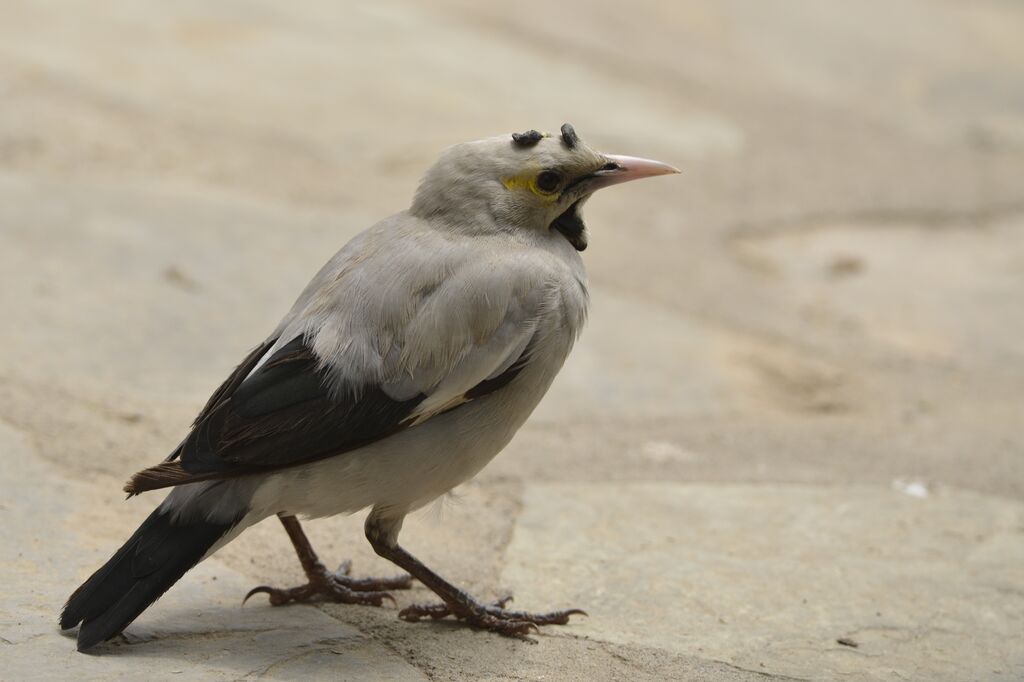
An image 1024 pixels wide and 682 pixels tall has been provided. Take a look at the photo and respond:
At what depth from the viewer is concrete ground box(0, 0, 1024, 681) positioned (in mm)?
3166

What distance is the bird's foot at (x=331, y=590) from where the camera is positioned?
3.25 m

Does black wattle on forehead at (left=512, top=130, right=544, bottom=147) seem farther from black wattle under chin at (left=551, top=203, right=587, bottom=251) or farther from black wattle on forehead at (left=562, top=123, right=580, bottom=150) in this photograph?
black wattle under chin at (left=551, top=203, right=587, bottom=251)

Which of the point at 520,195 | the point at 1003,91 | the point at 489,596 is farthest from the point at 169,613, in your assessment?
the point at 1003,91

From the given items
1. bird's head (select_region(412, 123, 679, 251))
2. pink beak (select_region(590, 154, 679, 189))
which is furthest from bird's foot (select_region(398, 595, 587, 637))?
pink beak (select_region(590, 154, 679, 189))

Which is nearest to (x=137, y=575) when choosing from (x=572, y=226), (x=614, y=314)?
(x=572, y=226)

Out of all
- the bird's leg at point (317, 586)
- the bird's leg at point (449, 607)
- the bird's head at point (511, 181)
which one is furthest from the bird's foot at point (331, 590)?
the bird's head at point (511, 181)

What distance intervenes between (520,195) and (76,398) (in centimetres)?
146

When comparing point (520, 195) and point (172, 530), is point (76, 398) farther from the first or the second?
point (520, 195)

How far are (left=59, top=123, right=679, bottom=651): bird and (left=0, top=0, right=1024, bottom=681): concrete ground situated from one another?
0.15 meters

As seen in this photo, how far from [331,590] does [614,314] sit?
2.00 metres

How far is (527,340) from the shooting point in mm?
3184

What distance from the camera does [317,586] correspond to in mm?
3309

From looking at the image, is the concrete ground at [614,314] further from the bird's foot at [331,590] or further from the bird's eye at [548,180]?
the bird's eye at [548,180]

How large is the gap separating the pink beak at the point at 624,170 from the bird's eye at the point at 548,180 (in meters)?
0.10
